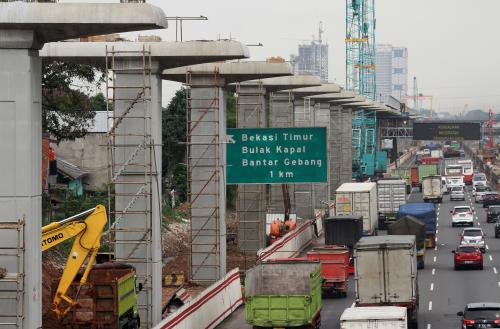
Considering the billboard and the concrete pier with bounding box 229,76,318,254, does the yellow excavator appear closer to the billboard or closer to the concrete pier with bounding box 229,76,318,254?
the concrete pier with bounding box 229,76,318,254

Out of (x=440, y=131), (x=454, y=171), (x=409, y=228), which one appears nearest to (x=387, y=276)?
(x=409, y=228)

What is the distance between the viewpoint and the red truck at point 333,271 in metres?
49.4

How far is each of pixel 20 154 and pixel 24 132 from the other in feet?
1.43

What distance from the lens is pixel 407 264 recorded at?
4084cm

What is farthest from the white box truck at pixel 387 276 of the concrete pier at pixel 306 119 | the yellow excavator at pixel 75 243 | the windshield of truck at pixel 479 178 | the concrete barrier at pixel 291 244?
the windshield of truck at pixel 479 178

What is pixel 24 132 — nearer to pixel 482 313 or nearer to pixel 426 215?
pixel 482 313

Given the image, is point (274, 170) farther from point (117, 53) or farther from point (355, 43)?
point (355, 43)

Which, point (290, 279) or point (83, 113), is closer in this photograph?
point (290, 279)

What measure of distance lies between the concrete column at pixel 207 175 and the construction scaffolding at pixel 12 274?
22.2m

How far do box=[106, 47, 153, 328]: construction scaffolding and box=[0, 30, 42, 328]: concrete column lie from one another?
11015 mm

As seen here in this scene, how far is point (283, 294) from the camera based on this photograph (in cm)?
3906

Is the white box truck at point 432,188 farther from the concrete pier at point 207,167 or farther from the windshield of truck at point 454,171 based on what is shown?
the concrete pier at point 207,167

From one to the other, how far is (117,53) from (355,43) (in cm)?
15086

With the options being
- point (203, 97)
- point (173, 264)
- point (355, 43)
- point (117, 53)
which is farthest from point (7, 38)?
point (355, 43)
